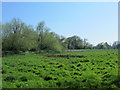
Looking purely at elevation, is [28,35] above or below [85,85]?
above

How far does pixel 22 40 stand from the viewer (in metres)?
30.5

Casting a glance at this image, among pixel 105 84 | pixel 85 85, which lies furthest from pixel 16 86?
pixel 105 84

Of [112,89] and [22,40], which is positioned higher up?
[22,40]

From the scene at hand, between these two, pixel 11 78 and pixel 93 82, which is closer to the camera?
pixel 93 82

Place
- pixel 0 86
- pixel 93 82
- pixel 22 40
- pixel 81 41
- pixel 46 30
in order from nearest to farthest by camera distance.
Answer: pixel 0 86 < pixel 93 82 < pixel 22 40 < pixel 46 30 < pixel 81 41

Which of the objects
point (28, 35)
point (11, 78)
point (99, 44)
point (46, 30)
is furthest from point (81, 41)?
point (11, 78)

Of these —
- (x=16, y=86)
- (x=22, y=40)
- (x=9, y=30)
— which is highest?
(x=9, y=30)

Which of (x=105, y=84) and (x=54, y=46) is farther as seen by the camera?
(x=54, y=46)

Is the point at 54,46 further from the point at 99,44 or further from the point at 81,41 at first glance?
the point at 99,44

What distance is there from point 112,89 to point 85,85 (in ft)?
3.51

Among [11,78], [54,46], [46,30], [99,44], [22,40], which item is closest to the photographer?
[11,78]

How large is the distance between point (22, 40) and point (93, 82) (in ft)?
88.1

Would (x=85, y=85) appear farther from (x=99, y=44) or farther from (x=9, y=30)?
(x=99, y=44)

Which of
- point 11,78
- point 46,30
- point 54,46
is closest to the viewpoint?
point 11,78
